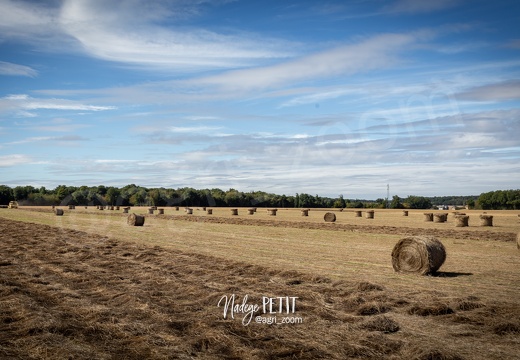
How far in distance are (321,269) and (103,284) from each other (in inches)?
276

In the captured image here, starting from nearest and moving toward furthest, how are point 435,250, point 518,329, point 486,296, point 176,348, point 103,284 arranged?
point 176,348
point 518,329
point 486,296
point 103,284
point 435,250

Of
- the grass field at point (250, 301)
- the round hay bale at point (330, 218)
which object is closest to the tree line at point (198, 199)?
the round hay bale at point (330, 218)

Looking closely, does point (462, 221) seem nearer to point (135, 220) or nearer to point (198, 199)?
point (135, 220)

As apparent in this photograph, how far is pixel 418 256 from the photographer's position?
15656mm

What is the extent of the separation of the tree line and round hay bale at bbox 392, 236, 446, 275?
9200 centimetres

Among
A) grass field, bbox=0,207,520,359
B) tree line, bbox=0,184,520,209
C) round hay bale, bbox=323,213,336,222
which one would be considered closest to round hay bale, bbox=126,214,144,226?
grass field, bbox=0,207,520,359

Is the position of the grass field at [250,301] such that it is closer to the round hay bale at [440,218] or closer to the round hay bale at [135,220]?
the round hay bale at [135,220]

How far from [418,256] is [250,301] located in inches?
282

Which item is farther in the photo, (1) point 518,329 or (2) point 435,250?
(2) point 435,250

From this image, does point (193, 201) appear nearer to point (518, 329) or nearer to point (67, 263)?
point (67, 263)

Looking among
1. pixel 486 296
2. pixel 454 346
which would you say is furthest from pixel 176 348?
pixel 486 296

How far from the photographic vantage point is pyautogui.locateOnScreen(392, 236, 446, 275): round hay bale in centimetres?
1534

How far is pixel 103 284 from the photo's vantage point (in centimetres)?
1322

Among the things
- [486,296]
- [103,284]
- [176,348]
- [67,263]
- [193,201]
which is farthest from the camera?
[193,201]
